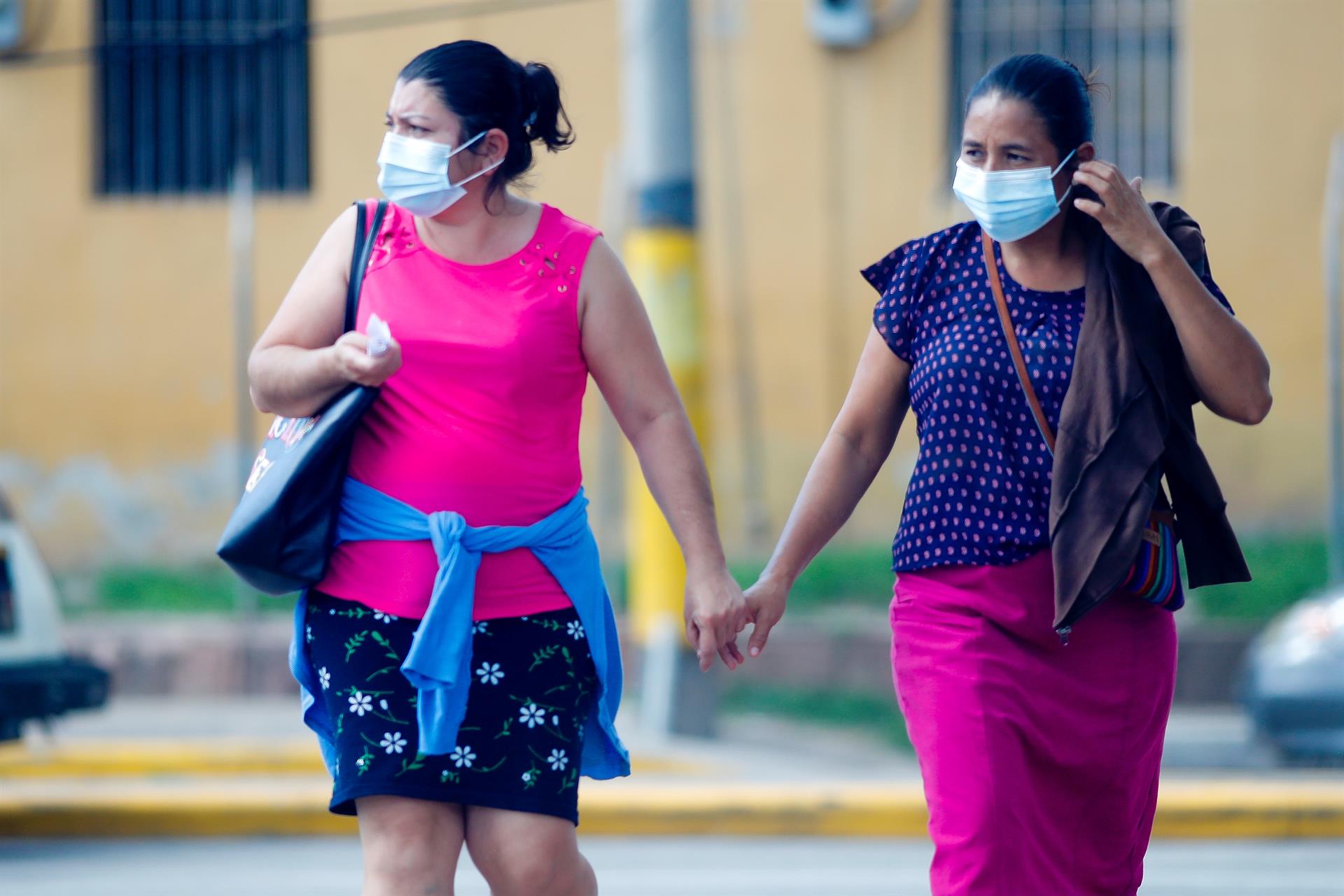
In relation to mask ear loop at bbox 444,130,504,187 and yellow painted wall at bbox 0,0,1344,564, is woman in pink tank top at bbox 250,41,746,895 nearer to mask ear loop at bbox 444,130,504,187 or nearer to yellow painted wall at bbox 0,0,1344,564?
mask ear loop at bbox 444,130,504,187

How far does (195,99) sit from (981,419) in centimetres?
1020

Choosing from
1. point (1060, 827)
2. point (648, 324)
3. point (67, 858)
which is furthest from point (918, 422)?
point (67, 858)

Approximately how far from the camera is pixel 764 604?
3.47 meters

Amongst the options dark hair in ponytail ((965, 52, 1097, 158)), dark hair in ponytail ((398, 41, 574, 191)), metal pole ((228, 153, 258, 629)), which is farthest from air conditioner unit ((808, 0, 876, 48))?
dark hair in ponytail ((965, 52, 1097, 158))

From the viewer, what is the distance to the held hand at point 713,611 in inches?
133

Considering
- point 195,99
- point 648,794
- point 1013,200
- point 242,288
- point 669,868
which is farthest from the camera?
point 195,99

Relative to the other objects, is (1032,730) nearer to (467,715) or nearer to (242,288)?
(467,715)

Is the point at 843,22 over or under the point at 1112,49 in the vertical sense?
over

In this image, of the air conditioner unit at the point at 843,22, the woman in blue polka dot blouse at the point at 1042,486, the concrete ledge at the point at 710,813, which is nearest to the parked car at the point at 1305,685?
the concrete ledge at the point at 710,813

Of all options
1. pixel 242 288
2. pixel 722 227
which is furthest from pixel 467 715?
pixel 242 288

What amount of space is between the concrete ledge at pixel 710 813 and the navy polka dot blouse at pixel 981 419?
13.6 feet

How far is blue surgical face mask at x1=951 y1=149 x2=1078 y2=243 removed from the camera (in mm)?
3135

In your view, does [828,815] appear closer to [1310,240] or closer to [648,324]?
[648,324]

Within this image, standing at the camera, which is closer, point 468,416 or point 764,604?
point 468,416
